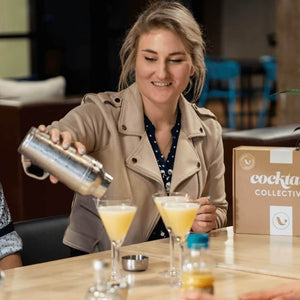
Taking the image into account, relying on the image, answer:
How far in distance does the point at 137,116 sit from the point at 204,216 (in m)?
0.44

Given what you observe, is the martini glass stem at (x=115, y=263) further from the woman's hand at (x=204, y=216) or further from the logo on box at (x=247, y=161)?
the logo on box at (x=247, y=161)

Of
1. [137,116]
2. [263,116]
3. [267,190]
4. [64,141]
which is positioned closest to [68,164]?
[64,141]

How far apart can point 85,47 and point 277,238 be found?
8.84 meters

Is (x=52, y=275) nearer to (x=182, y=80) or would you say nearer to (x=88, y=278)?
(x=88, y=278)

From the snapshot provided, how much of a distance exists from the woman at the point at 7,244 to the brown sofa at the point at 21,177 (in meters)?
2.40

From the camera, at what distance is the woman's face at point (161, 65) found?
2.91 metres

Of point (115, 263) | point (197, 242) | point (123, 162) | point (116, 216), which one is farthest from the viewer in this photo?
point (123, 162)

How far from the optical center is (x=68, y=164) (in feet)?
7.45

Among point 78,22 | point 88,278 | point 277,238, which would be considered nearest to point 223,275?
point 88,278

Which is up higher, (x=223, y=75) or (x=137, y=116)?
(x=137, y=116)

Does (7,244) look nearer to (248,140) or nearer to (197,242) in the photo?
(197,242)

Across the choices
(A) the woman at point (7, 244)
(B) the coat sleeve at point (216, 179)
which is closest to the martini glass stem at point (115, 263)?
(A) the woman at point (7, 244)

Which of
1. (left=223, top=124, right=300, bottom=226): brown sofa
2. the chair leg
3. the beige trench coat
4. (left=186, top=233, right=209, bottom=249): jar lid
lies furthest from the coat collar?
the chair leg

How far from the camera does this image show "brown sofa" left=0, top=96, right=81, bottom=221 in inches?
200
